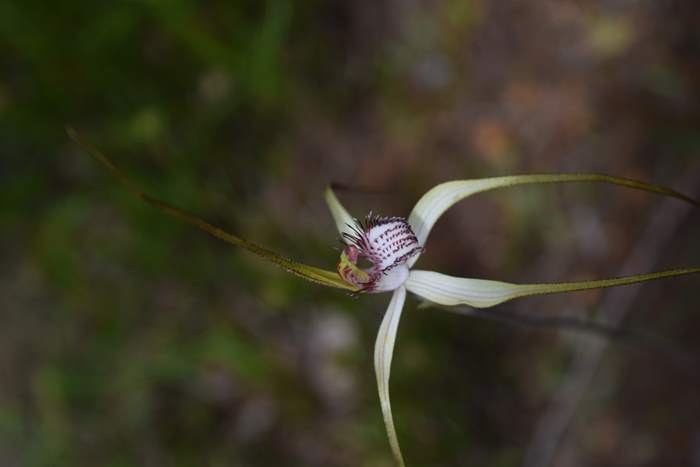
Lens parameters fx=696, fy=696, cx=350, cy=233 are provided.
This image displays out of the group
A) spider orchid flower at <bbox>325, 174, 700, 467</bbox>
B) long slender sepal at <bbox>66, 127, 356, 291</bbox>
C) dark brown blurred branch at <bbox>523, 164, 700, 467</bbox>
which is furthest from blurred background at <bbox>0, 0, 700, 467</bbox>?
long slender sepal at <bbox>66, 127, 356, 291</bbox>

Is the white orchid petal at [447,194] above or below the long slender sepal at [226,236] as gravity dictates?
above

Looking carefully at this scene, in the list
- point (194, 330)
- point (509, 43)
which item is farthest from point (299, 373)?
point (509, 43)

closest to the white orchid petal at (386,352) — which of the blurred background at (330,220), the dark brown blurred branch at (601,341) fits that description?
the blurred background at (330,220)

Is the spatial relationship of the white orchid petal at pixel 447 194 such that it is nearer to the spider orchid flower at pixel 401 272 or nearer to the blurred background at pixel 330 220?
the spider orchid flower at pixel 401 272

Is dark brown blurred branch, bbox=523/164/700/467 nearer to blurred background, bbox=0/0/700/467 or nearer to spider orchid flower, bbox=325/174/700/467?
blurred background, bbox=0/0/700/467

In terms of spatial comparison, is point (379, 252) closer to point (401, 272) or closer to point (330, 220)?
point (401, 272)
